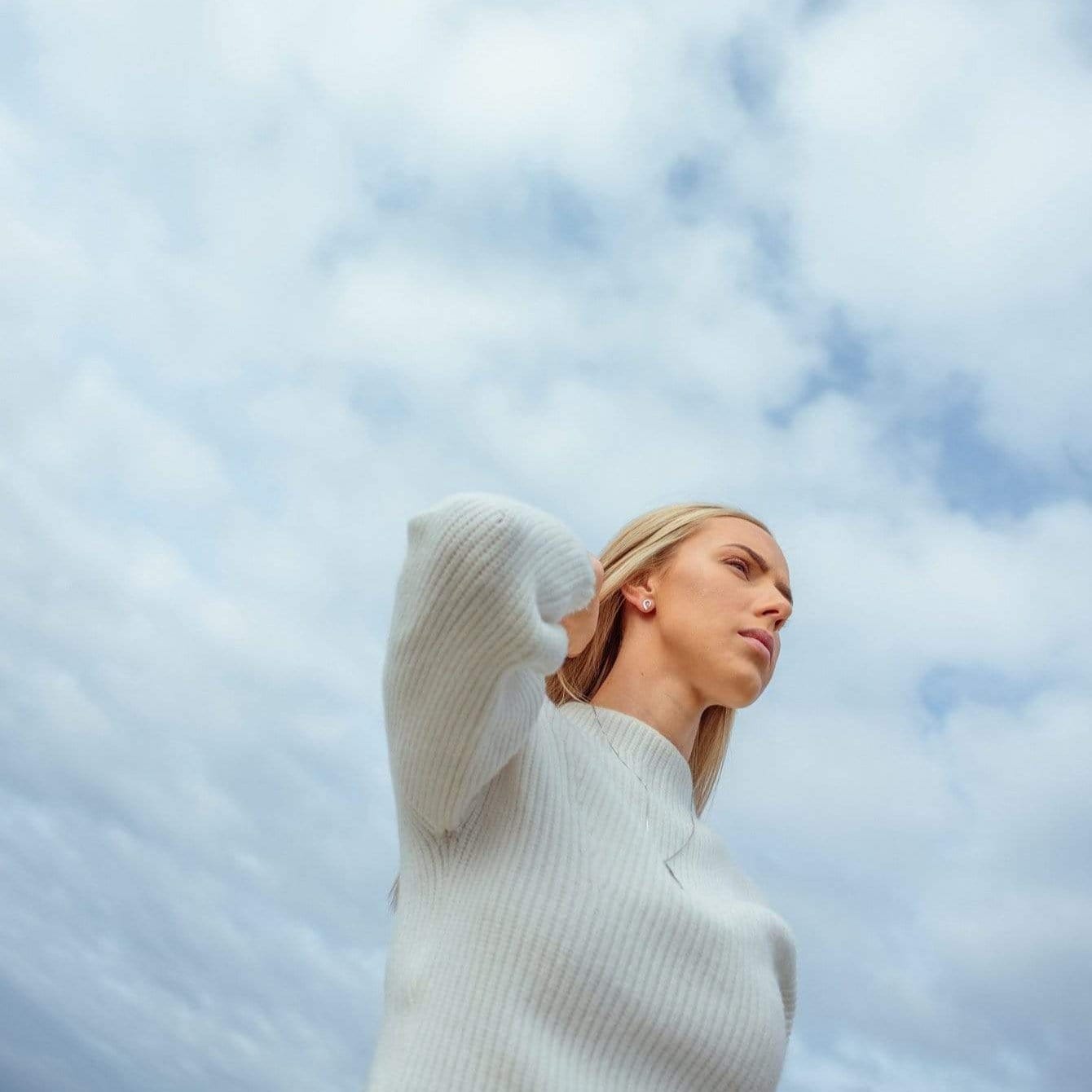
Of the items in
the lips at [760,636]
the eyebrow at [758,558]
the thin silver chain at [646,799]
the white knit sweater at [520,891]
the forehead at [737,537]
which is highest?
the forehead at [737,537]

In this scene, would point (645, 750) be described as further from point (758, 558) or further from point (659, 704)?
point (758, 558)

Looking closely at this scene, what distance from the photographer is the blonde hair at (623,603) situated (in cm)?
441

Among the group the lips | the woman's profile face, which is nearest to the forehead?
the woman's profile face

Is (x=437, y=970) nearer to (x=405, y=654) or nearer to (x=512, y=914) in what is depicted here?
(x=512, y=914)

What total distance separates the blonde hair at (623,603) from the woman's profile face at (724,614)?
0.09 m

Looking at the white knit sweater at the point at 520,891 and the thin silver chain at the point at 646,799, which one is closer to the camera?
the white knit sweater at the point at 520,891

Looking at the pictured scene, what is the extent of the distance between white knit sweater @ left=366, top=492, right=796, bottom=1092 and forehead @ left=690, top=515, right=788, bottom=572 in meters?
1.00

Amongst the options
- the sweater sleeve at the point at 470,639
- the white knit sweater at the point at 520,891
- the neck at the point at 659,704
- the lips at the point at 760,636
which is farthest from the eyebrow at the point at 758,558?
the sweater sleeve at the point at 470,639

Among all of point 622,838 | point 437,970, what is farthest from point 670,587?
point 437,970

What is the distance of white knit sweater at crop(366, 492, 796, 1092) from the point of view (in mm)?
2971

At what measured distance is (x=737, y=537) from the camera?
4.40 meters

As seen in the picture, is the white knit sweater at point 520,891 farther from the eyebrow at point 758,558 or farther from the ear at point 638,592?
the eyebrow at point 758,558

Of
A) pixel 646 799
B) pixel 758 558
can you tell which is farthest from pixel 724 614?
pixel 646 799

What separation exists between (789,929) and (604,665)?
1032 millimetres
